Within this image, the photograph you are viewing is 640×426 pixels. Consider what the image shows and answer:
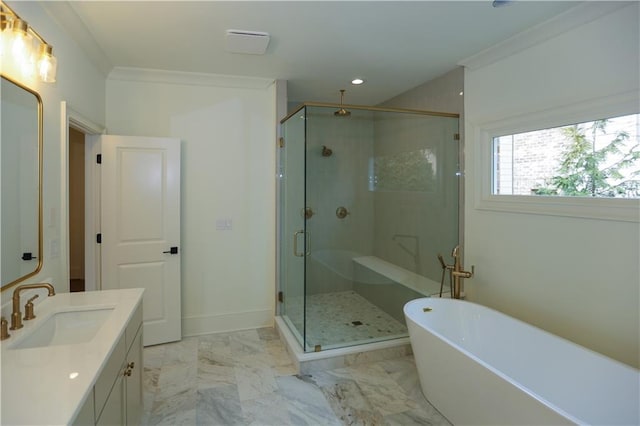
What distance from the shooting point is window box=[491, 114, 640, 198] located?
6.71ft

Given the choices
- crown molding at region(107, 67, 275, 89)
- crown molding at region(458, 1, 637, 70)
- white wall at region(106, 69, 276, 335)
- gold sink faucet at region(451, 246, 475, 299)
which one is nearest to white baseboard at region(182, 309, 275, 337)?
white wall at region(106, 69, 276, 335)

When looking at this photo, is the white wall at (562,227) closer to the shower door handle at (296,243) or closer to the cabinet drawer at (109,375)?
the shower door handle at (296,243)

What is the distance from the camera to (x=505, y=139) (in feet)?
9.37

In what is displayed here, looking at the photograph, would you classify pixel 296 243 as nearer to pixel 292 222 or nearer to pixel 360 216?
pixel 292 222

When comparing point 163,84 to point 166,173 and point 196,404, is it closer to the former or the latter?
point 166,173

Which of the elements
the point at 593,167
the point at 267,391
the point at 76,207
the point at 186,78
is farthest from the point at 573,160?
the point at 76,207

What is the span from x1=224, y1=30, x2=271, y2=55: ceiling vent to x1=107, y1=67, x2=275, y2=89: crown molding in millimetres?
732

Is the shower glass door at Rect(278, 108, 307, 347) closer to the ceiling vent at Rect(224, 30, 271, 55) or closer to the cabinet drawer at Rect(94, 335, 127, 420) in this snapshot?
the ceiling vent at Rect(224, 30, 271, 55)

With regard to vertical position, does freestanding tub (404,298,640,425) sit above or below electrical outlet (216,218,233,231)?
below

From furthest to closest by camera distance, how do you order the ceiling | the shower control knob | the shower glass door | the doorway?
the doorway → the shower control knob → the shower glass door → the ceiling

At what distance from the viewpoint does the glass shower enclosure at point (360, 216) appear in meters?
3.33

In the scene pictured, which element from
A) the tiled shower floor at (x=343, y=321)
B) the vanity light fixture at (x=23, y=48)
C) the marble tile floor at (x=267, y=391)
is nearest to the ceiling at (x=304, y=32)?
the vanity light fixture at (x=23, y=48)

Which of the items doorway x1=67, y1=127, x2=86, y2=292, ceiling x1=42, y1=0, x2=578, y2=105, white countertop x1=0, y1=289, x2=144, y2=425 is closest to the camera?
white countertop x1=0, y1=289, x2=144, y2=425

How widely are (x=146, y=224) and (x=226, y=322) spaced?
1.29 meters
